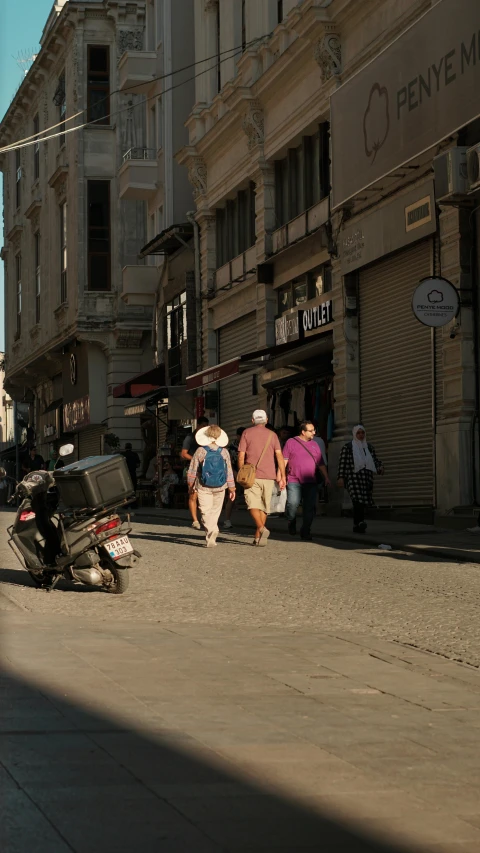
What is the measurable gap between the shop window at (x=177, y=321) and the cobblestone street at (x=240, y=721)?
1062 inches

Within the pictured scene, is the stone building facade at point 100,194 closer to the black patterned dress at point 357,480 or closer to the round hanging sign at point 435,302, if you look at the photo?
the round hanging sign at point 435,302

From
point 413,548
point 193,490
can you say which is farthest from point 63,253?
point 413,548

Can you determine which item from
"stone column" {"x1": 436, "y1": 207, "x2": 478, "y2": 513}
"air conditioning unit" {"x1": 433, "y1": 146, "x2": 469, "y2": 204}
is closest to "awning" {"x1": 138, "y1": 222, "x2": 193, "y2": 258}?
"stone column" {"x1": 436, "y1": 207, "x2": 478, "y2": 513}

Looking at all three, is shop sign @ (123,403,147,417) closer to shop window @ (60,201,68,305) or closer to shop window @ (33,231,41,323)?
shop window @ (60,201,68,305)

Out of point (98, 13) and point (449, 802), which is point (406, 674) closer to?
point (449, 802)

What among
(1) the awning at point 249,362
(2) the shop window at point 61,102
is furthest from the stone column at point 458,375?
(2) the shop window at point 61,102

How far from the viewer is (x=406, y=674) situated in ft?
26.1

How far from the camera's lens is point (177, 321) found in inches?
1594

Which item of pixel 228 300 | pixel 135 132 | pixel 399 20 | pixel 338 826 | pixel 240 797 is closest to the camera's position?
pixel 338 826

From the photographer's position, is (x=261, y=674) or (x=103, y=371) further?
(x=103, y=371)

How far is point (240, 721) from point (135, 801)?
1.61m

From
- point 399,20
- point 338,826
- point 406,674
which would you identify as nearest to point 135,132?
point 399,20

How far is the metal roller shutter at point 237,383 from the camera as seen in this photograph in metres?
33.9

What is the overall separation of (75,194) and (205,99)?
12.2m
